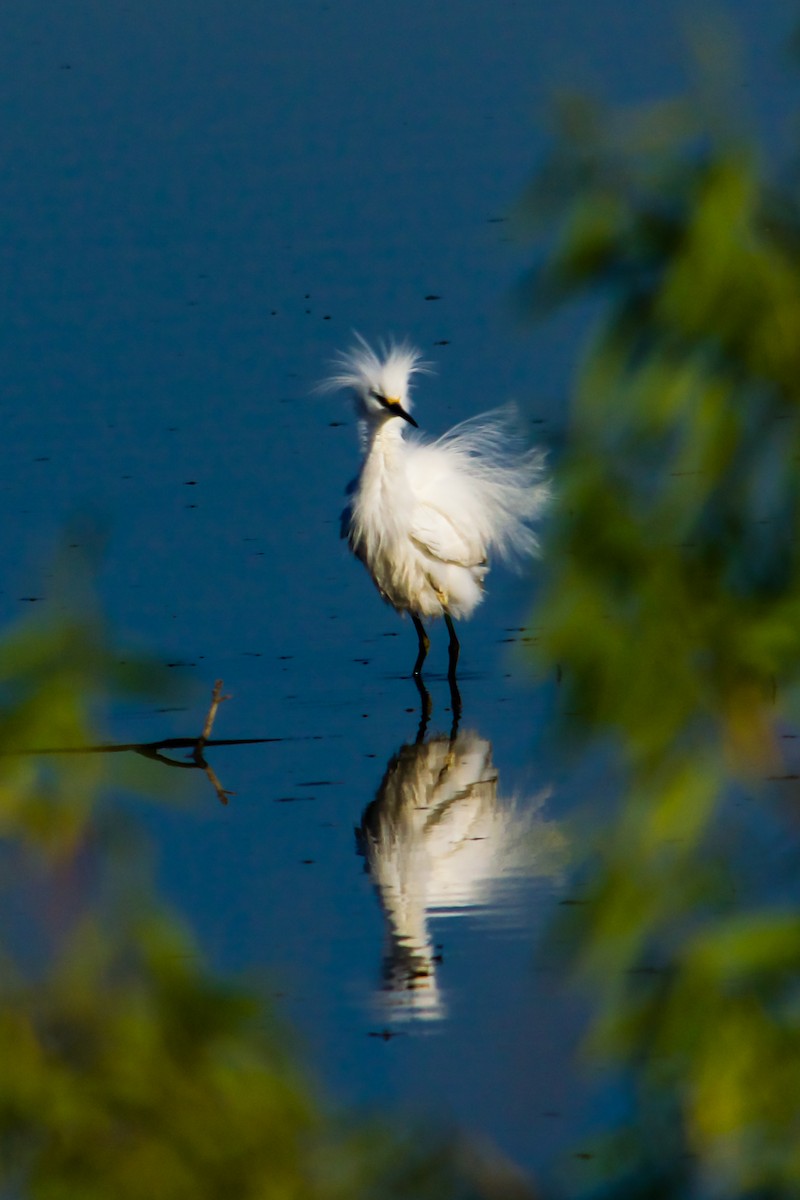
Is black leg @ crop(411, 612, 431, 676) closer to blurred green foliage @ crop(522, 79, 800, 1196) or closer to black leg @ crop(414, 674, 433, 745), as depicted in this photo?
black leg @ crop(414, 674, 433, 745)

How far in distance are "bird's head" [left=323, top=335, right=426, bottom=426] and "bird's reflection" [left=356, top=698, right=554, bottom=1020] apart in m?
1.78

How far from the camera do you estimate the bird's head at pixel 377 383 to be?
7.52 m

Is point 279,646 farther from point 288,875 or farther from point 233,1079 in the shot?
point 233,1079

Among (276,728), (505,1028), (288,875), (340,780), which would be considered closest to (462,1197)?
(505,1028)

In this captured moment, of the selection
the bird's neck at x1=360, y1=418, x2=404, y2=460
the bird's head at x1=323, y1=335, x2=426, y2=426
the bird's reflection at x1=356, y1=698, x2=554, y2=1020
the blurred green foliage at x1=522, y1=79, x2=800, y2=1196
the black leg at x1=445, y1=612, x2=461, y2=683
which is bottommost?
the bird's reflection at x1=356, y1=698, x2=554, y2=1020

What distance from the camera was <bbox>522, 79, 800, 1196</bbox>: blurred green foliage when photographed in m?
0.97

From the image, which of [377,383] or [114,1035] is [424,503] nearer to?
[377,383]

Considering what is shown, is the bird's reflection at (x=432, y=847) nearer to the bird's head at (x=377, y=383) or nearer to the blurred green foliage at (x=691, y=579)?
the bird's head at (x=377, y=383)

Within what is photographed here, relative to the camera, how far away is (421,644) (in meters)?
7.43

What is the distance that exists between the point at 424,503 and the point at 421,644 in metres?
0.65

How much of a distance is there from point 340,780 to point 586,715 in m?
4.70

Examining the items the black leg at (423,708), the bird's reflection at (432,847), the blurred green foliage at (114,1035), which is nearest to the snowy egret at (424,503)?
the black leg at (423,708)

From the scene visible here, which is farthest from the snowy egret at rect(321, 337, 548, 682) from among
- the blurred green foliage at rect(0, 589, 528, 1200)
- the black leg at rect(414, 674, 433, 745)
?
the blurred green foliage at rect(0, 589, 528, 1200)

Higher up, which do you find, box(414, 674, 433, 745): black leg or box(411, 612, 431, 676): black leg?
box(411, 612, 431, 676): black leg
